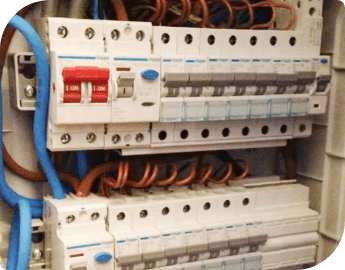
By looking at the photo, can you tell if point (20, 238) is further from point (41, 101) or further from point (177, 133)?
point (177, 133)

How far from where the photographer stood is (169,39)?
2.08 metres

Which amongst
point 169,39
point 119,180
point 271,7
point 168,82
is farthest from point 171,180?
point 271,7

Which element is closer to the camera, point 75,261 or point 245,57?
point 75,261

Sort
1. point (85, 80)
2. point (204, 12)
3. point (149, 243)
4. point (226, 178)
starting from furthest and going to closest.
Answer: point (226, 178) < point (204, 12) < point (149, 243) < point (85, 80)

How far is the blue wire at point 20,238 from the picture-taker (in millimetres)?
1957

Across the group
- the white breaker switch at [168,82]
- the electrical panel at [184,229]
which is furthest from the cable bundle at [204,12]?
the electrical panel at [184,229]

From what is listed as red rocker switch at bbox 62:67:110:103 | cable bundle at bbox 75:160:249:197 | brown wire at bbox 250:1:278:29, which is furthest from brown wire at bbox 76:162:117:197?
brown wire at bbox 250:1:278:29

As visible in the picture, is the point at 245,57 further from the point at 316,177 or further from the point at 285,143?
the point at 316,177

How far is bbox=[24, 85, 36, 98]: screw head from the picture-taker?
210 centimetres

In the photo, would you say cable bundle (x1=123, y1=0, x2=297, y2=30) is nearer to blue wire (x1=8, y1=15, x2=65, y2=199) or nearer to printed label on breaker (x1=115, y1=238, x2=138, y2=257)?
blue wire (x1=8, y1=15, x2=65, y2=199)

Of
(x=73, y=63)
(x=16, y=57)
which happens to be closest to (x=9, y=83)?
(x=16, y=57)

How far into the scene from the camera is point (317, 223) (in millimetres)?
2484

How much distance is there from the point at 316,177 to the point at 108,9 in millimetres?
1363

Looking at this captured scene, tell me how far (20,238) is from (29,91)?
0.61m
